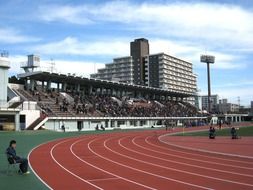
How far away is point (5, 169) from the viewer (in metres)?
14.6

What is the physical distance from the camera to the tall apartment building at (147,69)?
491 ft

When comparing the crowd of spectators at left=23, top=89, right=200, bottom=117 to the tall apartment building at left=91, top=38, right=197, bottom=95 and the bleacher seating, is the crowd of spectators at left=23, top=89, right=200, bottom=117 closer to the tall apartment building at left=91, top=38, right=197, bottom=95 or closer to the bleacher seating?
the bleacher seating

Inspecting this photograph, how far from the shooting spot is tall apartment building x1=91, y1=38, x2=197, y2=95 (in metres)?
150

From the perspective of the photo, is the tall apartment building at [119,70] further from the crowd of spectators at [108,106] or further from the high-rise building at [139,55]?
the crowd of spectators at [108,106]

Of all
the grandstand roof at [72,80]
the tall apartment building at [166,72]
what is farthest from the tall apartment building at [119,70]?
the grandstand roof at [72,80]

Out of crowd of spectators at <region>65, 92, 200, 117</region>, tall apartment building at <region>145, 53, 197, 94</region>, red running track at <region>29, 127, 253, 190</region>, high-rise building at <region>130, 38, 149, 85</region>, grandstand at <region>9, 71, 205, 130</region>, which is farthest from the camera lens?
high-rise building at <region>130, 38, 149, 85</region>

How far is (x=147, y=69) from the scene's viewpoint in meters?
155

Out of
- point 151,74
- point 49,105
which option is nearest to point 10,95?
point 49,105

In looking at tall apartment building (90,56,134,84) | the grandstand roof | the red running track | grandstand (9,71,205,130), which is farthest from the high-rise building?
the red running track

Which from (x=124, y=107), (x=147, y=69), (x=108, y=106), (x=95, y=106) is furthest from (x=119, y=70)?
(x=95, y=106)

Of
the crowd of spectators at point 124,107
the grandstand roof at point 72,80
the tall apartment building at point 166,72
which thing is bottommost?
the crowd of spectators at point 124,107

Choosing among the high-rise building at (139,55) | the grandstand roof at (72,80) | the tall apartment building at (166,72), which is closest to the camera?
the grandstand roof at (72,80)

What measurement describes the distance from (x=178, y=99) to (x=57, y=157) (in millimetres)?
92452

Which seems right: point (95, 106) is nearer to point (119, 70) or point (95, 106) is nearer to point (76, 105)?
point (76, 105)
